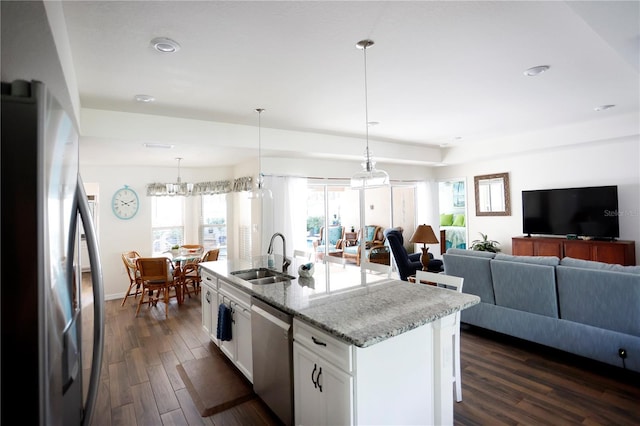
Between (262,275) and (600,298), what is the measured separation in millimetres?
2918

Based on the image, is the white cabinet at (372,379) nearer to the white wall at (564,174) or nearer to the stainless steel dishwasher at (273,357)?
the stainless steel dishwasher at (273,357)

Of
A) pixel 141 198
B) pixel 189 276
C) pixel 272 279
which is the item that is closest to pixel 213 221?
pixel 141 198

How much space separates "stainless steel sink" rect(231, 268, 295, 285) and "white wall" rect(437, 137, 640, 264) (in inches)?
203

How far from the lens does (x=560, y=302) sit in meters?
3.00

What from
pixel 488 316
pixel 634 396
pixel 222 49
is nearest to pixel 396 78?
pixel 222 49

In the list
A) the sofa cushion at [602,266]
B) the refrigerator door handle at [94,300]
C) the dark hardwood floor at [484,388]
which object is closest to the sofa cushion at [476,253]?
the sofa cushion at [602,266]

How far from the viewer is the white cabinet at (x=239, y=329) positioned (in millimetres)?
2680

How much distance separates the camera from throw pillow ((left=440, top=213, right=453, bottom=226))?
24.8ft

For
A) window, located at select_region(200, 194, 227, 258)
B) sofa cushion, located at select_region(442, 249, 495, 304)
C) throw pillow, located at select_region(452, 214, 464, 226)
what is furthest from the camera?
throw pillow, located at select_region(452, 214, 464, 226)

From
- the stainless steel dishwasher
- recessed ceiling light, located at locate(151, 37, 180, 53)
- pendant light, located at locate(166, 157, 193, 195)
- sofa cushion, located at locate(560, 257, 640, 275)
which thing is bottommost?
the stainless steel dishwasher

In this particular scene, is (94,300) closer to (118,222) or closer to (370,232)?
(118,222)

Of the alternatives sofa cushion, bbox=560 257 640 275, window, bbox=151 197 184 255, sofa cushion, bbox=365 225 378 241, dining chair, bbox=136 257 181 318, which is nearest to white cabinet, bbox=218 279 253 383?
dining chair, bbox=136 257 181 318

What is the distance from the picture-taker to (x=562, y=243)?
5.34 m

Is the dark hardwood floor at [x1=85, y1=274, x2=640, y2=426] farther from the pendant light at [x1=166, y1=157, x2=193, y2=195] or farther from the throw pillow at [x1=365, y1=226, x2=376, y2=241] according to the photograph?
the throw pillow at [x1=365, y1=226, x2=376, y2=241]
